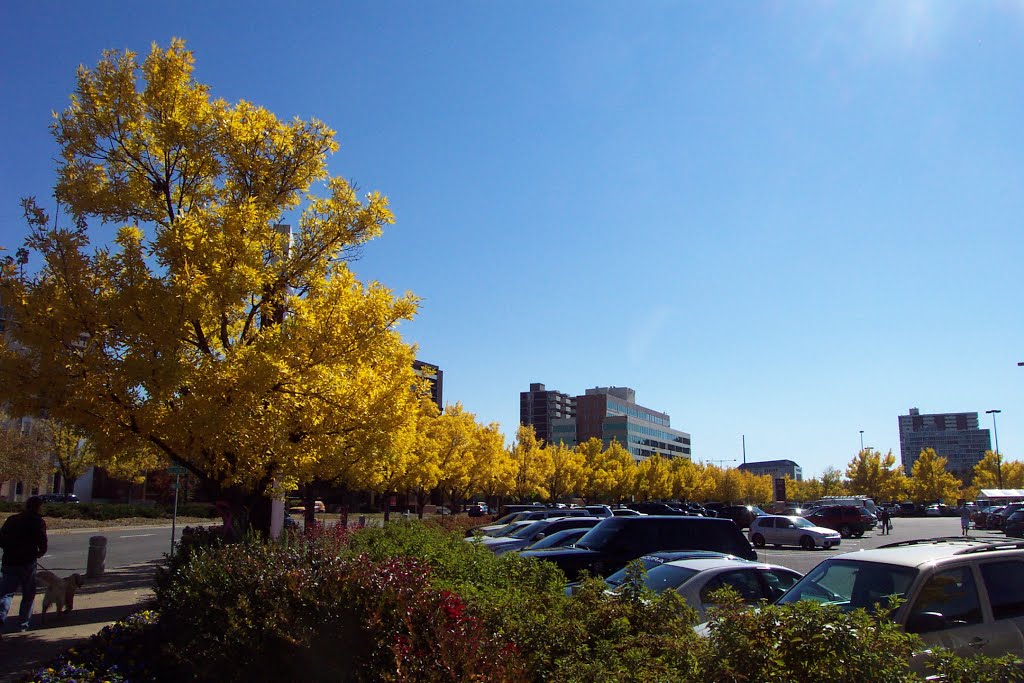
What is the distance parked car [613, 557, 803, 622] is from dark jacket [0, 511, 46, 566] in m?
8.05

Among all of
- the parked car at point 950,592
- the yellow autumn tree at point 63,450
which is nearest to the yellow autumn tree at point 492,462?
the yellow autumn tree at point 63,450

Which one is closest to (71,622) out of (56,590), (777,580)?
(56,590)

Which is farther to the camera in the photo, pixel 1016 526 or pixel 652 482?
pixel 652 482

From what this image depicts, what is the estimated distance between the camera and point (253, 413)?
926 cm

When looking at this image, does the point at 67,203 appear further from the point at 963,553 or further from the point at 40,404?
the point at 963,553

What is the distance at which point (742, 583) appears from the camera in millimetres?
8391

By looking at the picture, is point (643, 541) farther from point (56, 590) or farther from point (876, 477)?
point (876, 477)

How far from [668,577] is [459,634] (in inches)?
189

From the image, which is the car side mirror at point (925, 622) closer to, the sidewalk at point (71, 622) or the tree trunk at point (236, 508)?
the sidewalk at point (71, 622)

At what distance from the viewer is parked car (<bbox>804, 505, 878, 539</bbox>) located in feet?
132

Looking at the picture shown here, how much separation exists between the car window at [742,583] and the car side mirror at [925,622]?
2.57 m

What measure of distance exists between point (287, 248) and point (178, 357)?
98.3 inches

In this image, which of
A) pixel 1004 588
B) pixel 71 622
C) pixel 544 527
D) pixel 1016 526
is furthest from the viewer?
pixel 1016 526

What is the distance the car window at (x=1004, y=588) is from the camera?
241 inches
